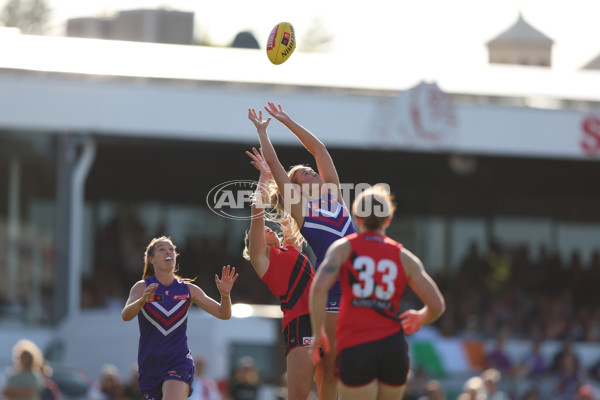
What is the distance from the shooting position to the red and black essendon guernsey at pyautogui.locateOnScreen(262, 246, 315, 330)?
7941 millimetres

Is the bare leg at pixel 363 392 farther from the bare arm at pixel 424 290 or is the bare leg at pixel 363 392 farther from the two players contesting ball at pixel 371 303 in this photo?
the bare arm at pixel 424 290

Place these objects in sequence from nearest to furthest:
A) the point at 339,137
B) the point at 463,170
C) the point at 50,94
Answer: the point at 50,94
the point at 339,137
the point at 463,170

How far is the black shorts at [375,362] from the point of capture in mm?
6504

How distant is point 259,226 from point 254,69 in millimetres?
16760

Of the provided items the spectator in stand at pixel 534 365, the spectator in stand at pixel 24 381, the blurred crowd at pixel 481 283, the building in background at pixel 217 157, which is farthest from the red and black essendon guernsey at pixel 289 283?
the blurred crowd at pixel 481 283

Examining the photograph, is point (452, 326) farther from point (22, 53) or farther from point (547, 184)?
point (22, 53)

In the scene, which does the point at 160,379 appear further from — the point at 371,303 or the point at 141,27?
the point at 141,27

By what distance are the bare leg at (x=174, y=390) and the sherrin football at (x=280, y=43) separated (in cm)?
387

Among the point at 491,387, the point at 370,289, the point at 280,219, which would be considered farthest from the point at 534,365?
the point at 370,289

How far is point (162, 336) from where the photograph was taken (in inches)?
319

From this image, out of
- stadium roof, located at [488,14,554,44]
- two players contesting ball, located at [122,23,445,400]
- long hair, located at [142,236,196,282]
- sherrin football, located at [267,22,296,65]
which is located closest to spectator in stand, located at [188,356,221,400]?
sherrin football, located at [267,22,296,65]

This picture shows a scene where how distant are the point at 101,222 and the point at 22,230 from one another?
2323 mm

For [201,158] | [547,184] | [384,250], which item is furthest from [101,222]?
[384,250]

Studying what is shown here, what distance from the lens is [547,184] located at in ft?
96.0
